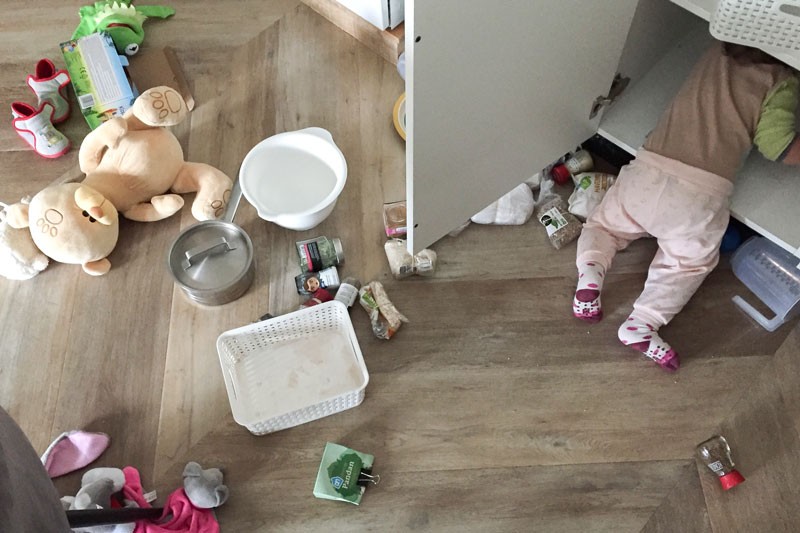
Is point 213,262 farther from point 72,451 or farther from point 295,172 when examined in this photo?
point 72,451

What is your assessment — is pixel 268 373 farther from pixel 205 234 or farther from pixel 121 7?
pixel 121 7

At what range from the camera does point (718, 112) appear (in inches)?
48.1

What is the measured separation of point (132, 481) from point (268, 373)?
0.99 feet

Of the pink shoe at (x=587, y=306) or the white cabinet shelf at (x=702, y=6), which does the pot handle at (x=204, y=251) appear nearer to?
the pink shoe at (x=587, y=306)

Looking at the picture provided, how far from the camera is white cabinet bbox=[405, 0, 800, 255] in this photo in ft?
3.05

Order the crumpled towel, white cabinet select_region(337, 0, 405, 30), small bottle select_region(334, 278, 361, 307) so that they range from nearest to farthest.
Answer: small bottle select_region(334, 278, 361, 307)
the crumpled towel
white cabinet select_region(337, 0, 405, 30)

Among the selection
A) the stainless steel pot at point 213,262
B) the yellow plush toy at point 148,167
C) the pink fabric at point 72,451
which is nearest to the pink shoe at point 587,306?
the stainless steel pot at point 213,262

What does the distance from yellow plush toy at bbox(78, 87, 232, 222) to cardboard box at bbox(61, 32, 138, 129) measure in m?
0.14

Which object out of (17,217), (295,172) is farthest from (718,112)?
(17,217)

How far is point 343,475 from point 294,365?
9.6 inches

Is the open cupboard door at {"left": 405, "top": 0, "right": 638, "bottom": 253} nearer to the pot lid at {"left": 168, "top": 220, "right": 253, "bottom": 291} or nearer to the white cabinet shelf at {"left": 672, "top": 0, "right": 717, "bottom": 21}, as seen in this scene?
the white cabinet shelf at {"left": 672, "top": 0, "right": 717, "bottom": 21}

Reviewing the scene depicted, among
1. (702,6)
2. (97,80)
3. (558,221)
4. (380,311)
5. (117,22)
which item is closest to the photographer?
(702,6)

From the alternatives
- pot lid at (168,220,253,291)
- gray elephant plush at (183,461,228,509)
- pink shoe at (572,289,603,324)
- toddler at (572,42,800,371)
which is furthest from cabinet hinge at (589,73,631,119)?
gray elephant plush at (183,461,228,509)

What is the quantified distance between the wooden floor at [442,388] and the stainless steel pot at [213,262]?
0.17 feet
